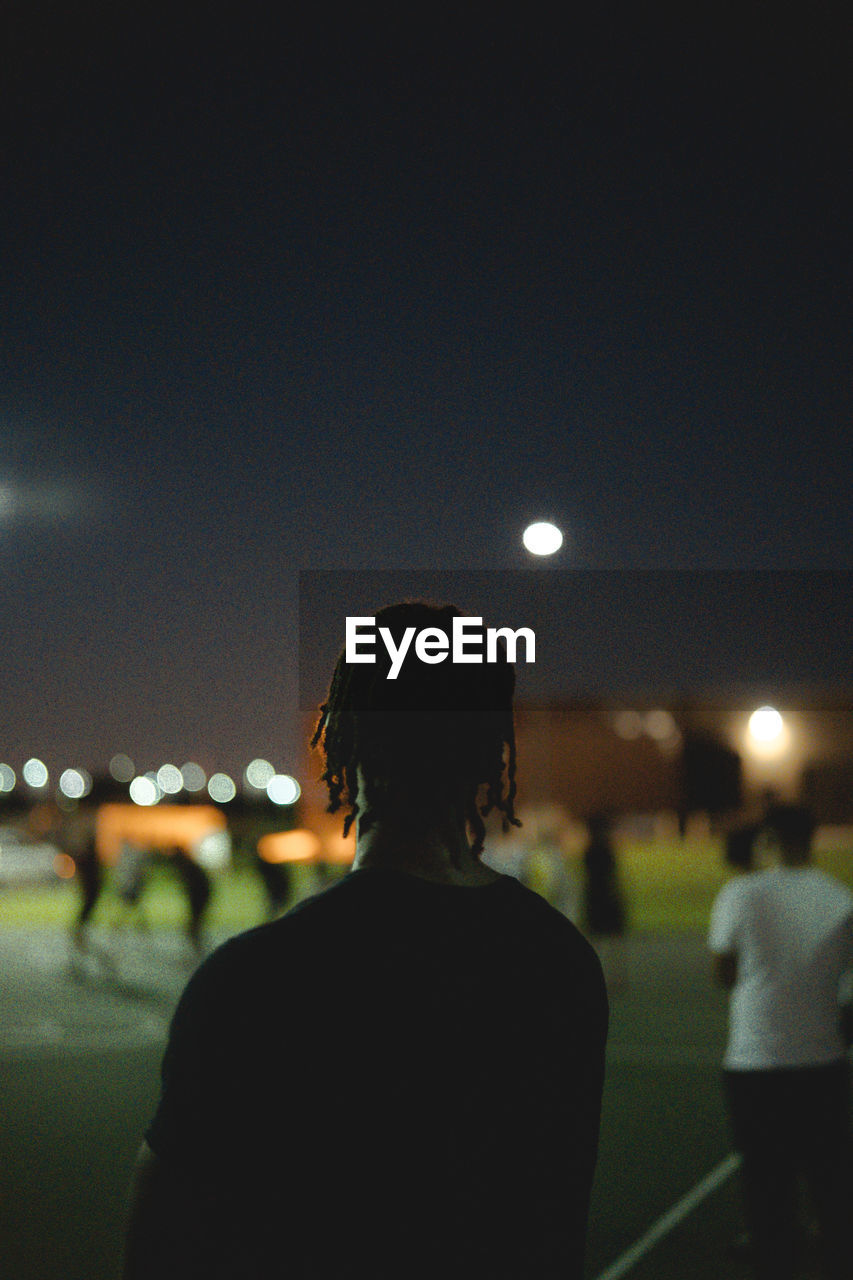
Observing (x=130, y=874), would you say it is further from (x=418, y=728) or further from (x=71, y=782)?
(x=71, y=782)

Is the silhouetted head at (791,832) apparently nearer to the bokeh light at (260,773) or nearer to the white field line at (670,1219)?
the white field line at (670,1219)

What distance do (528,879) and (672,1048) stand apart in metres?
9.53

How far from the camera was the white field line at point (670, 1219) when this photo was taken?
566 cm

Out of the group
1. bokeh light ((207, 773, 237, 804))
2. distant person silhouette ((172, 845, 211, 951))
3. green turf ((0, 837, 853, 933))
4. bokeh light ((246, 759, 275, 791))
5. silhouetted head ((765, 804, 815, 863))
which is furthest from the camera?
bokeh light ((207, 773, 237, 804))

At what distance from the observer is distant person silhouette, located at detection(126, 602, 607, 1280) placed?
153 centimetres

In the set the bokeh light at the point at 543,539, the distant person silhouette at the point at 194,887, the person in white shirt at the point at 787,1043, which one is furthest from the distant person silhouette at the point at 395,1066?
the distant person silhouette at the point at 194,887

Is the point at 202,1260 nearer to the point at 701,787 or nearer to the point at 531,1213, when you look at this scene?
the point at 531,1213

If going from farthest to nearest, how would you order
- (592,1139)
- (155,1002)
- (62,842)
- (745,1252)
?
(62,842), (155,1002), (745,1252), (592,1139)

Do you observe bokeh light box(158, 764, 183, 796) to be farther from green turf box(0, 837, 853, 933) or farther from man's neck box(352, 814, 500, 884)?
man's neck box(352, 814, 500, 884)

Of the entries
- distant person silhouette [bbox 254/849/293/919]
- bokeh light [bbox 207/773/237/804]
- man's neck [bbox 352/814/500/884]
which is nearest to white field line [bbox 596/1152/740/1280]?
man's neck [bbox 352/814/500/884]

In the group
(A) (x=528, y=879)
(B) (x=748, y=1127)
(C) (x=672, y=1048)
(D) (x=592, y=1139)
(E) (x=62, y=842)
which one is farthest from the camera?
(A) (x=528, y=879)

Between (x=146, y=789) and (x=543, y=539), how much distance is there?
144 meters

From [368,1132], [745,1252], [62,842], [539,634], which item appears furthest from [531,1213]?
[62,842]

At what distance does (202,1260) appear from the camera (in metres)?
1.51
